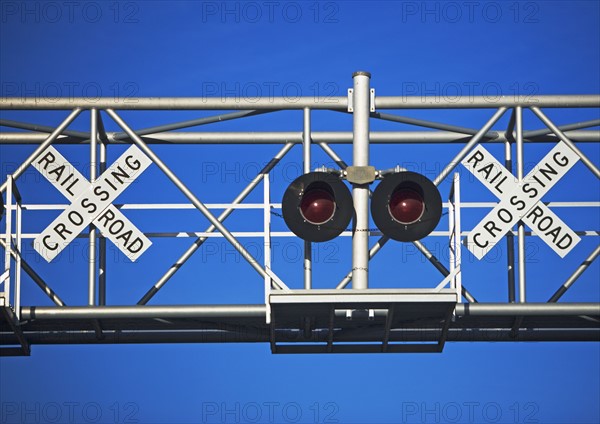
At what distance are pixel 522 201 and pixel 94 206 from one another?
20.0 feet

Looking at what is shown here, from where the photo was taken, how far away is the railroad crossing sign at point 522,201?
23750mm

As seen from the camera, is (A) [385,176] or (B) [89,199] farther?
(B) [89,199]

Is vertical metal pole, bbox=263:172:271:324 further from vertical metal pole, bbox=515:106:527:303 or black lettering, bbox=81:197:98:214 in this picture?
vertical metal pole, bbox=515:106:527:303

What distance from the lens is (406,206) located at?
2194 cm

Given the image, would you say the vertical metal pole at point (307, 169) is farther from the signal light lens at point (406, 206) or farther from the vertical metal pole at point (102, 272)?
the vertical metal pole at point (102, 272)

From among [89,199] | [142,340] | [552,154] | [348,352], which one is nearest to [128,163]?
[89,199]

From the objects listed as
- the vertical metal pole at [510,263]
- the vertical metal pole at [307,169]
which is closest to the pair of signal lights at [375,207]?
the vertical metal pole at [307,169]

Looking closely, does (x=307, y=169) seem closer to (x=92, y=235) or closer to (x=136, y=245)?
(x=136, y=245)

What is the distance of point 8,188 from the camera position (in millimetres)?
22906

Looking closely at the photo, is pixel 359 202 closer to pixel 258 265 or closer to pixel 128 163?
pixel 258 265

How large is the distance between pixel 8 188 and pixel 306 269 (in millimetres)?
4231

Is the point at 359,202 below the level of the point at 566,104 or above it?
below

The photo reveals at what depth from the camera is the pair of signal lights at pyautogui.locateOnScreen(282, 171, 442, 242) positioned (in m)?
21.8

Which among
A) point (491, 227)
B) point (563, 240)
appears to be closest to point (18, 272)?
point (491, 227)
